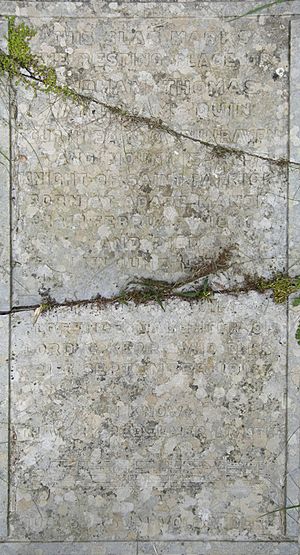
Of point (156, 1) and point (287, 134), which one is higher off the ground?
point (156, 1)

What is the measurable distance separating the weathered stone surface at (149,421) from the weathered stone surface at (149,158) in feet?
1.04

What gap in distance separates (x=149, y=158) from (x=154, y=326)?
3.63 feet

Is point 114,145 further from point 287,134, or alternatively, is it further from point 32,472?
point 32,472

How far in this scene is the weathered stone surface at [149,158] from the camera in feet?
12.8

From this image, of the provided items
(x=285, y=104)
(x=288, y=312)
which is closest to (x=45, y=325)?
(x=288, y=312)

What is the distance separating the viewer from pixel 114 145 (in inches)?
154

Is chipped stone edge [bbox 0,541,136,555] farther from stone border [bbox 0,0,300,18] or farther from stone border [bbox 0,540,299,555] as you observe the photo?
stone border [bbox 0,0,300,18]

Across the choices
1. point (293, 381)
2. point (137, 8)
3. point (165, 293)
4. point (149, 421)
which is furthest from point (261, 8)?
point (149, 421)

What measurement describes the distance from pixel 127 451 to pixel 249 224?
5.59ft

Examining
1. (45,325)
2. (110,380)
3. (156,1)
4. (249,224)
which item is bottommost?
(110,380)

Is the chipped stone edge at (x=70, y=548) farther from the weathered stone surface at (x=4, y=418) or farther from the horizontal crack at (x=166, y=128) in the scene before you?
the horizontal crack at (x=166, y=128)

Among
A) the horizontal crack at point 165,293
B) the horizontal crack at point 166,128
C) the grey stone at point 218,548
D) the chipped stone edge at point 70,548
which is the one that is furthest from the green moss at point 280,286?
the chipped stone edge at point 70,548

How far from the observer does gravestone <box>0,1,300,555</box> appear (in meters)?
3.92

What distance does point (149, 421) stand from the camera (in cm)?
396
